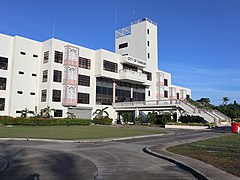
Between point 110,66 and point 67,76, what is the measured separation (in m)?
9.75

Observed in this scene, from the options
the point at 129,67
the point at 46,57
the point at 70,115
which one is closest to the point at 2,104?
the point at 46,57

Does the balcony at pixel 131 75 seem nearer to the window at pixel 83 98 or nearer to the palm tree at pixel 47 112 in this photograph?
the window at pixel 83 98

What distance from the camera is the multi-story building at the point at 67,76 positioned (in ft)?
127

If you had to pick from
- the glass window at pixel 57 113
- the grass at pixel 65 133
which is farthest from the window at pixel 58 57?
the grass at pixel 65 133

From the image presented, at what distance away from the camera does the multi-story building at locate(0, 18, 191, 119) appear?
38625 millimetres

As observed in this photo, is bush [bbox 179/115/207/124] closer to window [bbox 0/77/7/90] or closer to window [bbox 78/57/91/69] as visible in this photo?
window [bbox 78/57/91/69]

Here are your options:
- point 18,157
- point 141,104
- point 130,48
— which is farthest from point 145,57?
point 18,157

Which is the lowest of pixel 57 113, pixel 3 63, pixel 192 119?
pixel 192 119

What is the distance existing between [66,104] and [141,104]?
45.4 feet

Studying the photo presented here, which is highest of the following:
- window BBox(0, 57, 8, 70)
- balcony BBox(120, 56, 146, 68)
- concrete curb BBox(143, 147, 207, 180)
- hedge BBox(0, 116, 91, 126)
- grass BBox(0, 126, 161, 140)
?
balcony BBox(120, 56, 146, 68)

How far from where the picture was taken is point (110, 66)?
48750 mm

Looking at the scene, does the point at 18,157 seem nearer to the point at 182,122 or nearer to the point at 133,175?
the point at 133,175

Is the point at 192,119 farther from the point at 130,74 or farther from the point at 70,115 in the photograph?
the point at 70,115

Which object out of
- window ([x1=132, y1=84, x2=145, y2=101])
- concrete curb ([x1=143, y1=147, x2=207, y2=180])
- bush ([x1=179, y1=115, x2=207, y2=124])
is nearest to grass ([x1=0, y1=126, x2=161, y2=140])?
concrete curb ([x1=143, y1=147, x2=207, y2=180])
